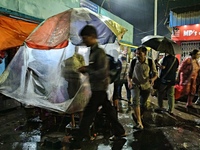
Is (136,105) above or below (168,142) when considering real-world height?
above

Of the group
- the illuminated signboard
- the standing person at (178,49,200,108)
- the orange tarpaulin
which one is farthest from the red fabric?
the illuminated signboard

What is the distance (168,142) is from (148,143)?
16.9 inches

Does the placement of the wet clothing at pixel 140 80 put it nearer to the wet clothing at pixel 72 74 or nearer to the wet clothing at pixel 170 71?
the wet clothing at pixel 72 74

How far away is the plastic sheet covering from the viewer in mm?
4641

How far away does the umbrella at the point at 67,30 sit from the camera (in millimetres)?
4566

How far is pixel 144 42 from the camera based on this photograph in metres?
6.70

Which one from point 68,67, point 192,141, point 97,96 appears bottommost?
point 192,141

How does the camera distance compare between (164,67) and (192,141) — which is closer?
(192,141)

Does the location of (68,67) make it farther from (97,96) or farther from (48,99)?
(97,96)

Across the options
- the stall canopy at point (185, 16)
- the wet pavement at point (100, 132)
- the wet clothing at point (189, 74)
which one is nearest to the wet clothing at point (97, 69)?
the wet pavement at point (100, 132)

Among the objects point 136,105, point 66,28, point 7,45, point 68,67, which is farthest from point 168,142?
point 7,45

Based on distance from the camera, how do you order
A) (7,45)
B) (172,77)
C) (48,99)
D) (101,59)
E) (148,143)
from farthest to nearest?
1. (172,77)
2. (7,45)
3. (48,99)
4. (148,143)
5. (101,59)

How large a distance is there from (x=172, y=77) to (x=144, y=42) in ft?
4.48

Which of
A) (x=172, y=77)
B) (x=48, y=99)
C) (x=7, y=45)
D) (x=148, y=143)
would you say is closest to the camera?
(x=148, y=143)
